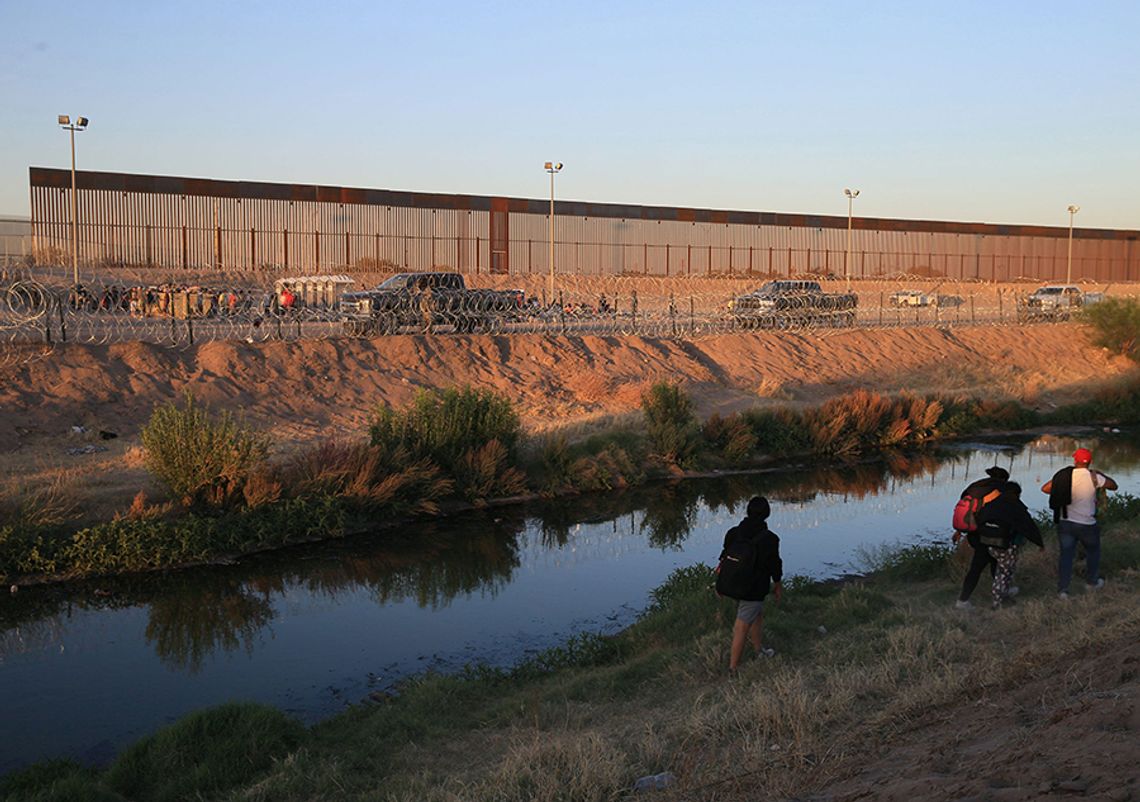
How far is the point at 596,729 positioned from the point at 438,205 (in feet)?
141

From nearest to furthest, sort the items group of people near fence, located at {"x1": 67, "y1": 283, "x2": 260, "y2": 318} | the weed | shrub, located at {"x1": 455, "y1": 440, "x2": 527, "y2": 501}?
the weed < shrub, located at {"x1": 455, "y1": 440, "x2": 527, "y2": 501} < group of people near fence, located at {"x1": 67, "y1": 283, "x2": 260, "y2": 318}

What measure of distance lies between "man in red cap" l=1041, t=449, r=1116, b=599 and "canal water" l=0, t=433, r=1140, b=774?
393 centimetres

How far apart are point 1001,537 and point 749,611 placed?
2.65 meters

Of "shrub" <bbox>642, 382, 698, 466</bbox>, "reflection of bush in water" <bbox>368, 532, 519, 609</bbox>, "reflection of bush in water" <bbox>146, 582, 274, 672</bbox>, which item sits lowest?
"reflection of bush in water" <bbox>146, 582, 274, 672</bbox>

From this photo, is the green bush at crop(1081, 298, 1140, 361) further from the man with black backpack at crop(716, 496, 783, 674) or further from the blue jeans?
the man with black backpack at crop(716, 496, 783, 674)

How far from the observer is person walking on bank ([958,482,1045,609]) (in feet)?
32.3

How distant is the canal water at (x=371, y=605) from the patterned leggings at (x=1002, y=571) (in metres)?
3.72

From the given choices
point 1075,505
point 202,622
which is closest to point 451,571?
point 202,622

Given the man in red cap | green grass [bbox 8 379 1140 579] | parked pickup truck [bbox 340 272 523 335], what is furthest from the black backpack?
parked pickup truck [bbox 340 272 523 335]

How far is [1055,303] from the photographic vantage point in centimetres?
4475

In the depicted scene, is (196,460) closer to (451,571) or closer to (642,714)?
(451,571)

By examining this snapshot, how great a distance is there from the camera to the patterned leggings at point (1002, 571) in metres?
10.1

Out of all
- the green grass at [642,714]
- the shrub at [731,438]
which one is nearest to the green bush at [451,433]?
the shrub at [731,438]

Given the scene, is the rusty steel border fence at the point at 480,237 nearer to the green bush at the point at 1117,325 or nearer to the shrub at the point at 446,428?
the green bush at the point at 1117,325
